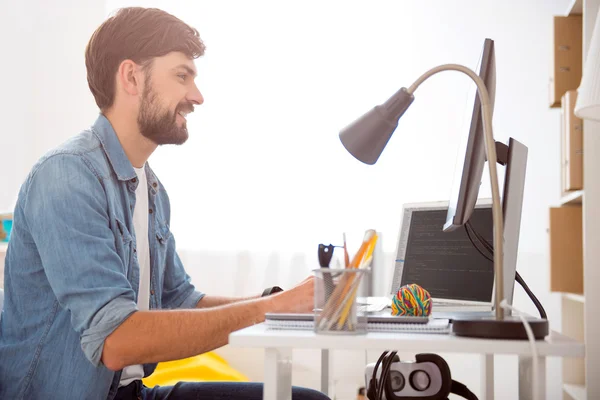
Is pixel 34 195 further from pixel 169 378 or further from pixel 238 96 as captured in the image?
pixel 238 96

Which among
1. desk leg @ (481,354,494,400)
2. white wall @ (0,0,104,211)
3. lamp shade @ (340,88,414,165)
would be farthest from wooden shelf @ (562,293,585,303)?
white wall @ (0,0,104,211)

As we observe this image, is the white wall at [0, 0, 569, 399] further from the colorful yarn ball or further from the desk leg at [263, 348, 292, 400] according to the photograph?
the desk leg at [263, 348, 292, 400]

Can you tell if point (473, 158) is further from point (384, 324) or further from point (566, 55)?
point (566, 55)

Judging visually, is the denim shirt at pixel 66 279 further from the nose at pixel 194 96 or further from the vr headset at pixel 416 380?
the vr headset at pixel 416 380

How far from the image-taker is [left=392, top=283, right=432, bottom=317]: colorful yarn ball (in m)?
1.12

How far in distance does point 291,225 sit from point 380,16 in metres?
1.07

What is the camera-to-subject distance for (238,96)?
3.20 metres

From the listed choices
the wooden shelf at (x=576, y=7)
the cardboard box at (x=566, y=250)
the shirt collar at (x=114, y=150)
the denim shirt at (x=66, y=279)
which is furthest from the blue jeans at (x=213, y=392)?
the wooden shelf at (x=576, y=7)

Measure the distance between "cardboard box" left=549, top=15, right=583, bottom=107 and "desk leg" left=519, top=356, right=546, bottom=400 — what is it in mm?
1755

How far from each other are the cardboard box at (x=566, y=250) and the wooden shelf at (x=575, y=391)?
1.15 feet

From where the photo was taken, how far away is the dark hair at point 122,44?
1484mm

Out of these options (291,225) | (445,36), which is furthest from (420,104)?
(291,225)

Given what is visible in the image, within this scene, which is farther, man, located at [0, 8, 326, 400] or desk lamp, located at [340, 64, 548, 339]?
man, located at [0, 8, 326, 400]

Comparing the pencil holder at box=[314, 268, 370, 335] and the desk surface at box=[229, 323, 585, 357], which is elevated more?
the pencil holder at box=[314, 268, 370, 335]
